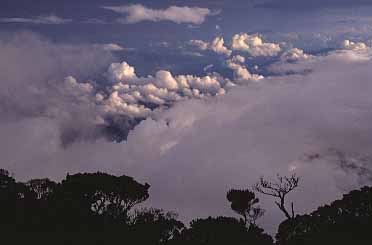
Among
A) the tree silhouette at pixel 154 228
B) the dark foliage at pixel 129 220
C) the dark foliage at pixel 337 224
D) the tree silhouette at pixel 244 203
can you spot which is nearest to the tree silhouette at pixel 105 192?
the dark foliage at pixel 129 220

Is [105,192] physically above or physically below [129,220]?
above

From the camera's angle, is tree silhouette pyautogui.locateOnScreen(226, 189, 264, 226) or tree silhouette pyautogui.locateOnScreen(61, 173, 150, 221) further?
tree silhouette pyautogui.locateOnScreen(226, 189, 264, 226)

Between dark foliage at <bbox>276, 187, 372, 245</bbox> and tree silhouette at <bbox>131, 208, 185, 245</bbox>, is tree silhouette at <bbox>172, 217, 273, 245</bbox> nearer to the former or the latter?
tree silhouette at <bbox>131, 208, 185, 245</bbox>

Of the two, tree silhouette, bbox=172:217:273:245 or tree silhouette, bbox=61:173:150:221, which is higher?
tree silhouette, bbox=61:173:150:221

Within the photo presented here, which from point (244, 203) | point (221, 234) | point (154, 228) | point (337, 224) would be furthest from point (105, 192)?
point (337, 224)

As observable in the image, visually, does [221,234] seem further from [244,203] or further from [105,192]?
[105,192]

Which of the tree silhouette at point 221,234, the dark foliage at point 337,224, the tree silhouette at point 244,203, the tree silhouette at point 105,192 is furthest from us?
the tree silhouette at point 244,203

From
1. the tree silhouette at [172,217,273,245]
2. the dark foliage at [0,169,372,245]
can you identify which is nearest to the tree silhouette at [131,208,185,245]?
the dark foliage at [0,169,372,245]

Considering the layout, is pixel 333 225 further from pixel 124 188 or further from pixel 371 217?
pixel 124 188

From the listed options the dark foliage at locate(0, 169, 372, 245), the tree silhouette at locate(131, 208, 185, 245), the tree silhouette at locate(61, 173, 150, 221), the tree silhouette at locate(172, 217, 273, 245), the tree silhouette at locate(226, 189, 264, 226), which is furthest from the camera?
the tree silhouette at locate(226, 189, 264, 226)

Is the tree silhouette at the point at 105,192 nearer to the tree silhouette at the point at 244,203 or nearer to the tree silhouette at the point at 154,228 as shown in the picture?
the tree silhouette at the point at 154,228

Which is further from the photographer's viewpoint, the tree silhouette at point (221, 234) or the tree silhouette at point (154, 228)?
the tree silhouette at point (154, 228)

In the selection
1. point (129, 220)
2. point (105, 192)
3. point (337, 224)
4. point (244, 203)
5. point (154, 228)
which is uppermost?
point (105, 192)

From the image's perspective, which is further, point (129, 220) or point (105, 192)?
point (105, 192)
